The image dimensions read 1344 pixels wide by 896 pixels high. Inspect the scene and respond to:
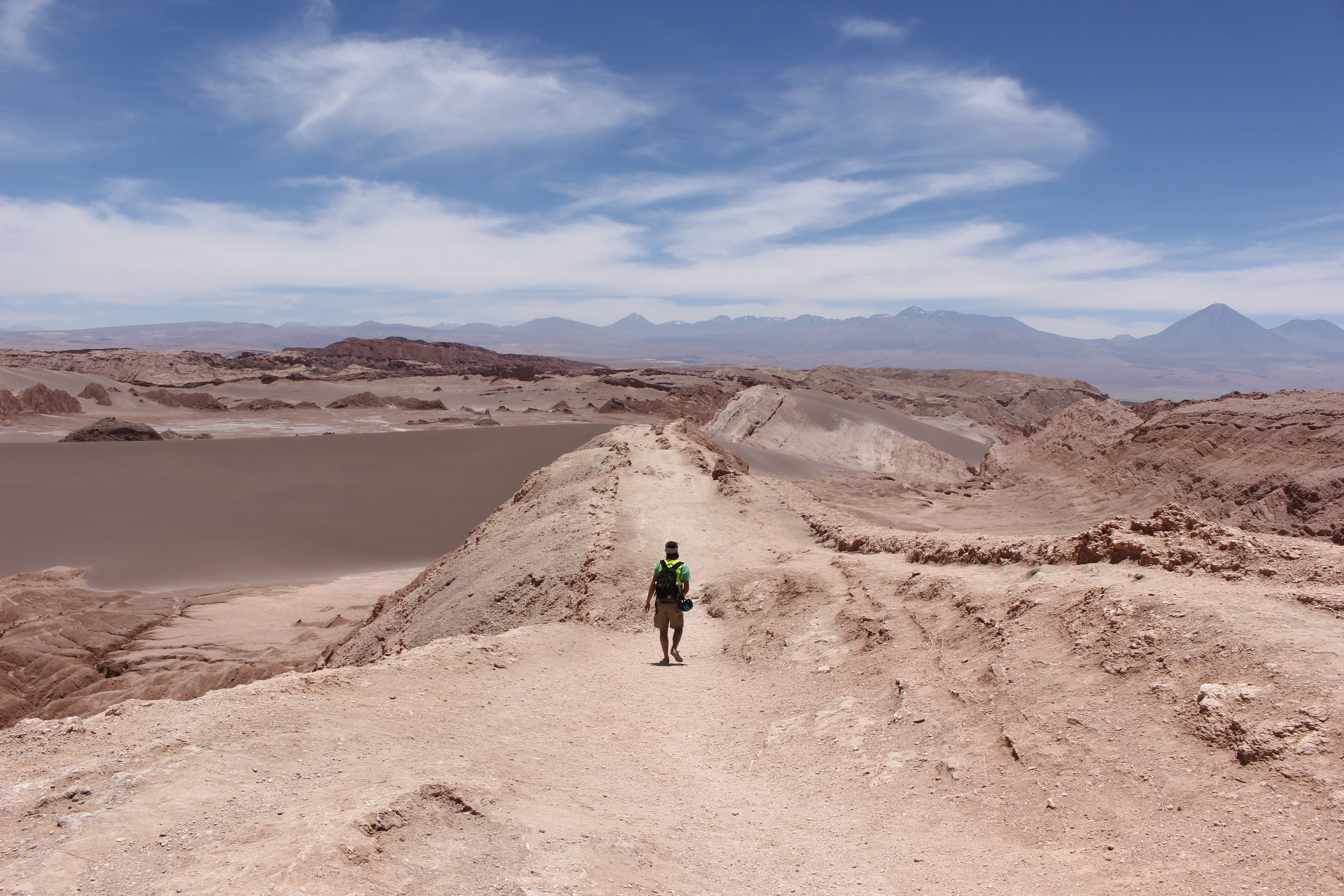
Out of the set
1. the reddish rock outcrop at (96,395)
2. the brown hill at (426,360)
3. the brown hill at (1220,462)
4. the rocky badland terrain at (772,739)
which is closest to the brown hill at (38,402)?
the reddish rock outcrop at (96,395)

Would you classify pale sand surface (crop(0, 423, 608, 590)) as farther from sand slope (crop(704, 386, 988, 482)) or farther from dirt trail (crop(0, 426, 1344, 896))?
dirt trail (crop(0, 426, 1344, 896))

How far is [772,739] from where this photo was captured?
14.8ft

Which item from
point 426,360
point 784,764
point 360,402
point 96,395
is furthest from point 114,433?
point 426,360

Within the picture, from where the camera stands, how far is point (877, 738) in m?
4.13

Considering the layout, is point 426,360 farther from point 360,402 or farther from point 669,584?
point 669,584

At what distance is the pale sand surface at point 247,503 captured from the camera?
48.2 feet

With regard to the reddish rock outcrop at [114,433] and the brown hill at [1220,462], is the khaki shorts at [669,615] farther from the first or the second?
the reddish rock outcrop at [114,433]

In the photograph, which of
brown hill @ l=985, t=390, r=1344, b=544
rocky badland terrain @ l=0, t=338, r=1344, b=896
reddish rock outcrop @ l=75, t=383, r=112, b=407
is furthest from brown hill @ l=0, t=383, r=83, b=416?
brown hill @ l=985, t=390, r=1344, b=544

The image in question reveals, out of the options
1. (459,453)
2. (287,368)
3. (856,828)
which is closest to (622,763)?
(856,828)

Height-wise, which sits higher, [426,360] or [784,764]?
[426,360]

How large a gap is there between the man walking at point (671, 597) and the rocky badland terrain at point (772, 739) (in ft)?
1.04

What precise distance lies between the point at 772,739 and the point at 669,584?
200 centimetres

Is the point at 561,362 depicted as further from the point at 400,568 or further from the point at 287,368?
the point at 400,568

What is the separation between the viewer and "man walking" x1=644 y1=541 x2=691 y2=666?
6.23 meters
